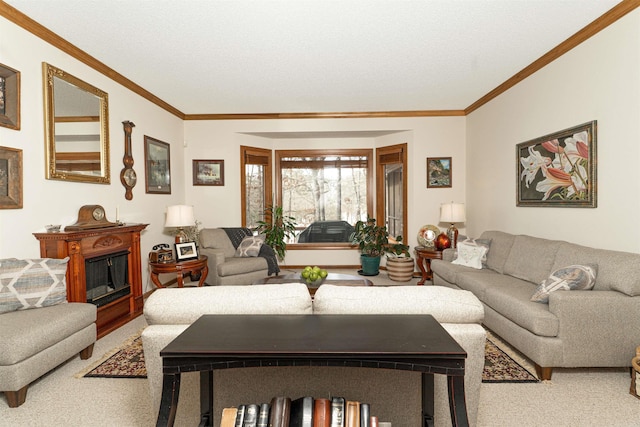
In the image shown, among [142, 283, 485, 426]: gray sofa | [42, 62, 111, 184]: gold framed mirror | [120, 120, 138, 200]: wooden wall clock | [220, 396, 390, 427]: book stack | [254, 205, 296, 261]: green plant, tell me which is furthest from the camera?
[254, 205, 296, 261]: green plant

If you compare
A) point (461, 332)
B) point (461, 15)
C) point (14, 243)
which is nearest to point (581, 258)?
point (461, 332)

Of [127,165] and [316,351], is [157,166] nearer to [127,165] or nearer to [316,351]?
[127,165]

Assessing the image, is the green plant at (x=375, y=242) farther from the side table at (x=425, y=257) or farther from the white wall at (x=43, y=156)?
the white wall at (x=43, y=156)

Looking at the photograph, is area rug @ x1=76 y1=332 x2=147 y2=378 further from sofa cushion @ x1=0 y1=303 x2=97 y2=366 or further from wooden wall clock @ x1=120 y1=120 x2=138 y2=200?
wooden wall clock @ x1=120 y1=120 x2=138 y2=200

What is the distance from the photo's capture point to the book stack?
137cm

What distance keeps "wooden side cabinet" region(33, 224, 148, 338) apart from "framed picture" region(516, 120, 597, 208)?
4.78 metres

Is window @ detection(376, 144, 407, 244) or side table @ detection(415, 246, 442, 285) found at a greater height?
window @ detection(376, 144, 407, 244)

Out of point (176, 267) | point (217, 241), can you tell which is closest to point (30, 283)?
point (176, 267)

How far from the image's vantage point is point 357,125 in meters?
6.00

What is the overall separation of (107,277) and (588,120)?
516 centimetres

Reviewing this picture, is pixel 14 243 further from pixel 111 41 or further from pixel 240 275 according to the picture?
pixel 240 275

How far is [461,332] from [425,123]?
4.95m

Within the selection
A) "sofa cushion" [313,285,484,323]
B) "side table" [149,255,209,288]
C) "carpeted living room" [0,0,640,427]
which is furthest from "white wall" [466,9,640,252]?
"side table" [149,255,209,288]

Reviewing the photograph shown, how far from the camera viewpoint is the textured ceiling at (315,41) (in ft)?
9.05
